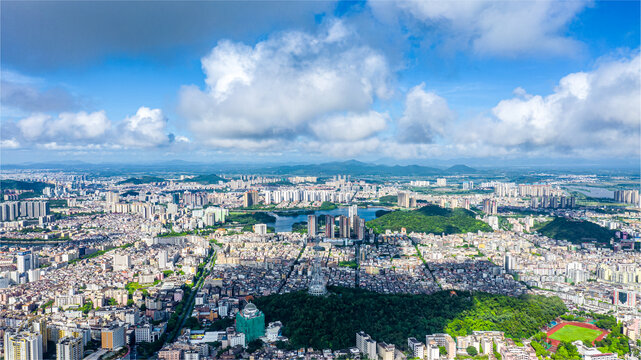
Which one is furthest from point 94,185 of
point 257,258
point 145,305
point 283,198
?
point 145,305

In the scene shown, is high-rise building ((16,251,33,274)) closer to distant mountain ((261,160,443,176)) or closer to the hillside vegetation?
the hillside vegetation

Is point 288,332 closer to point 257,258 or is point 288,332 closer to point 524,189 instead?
point 257,258

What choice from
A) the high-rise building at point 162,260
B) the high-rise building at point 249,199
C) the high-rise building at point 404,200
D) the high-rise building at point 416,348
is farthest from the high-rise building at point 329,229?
the high-rise building at point 249,199

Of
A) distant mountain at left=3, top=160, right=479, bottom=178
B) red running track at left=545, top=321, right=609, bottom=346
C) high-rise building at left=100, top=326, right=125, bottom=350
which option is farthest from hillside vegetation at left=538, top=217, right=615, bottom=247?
distant mountain at left=3, top=160, right=479, bottom=178

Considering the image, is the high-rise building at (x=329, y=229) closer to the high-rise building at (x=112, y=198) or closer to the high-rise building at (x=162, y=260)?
the high-rise building at (x=162, y=260)

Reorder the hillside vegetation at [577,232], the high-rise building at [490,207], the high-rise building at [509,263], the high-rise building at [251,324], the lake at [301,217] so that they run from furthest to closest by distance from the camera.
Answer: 1. the high-rise building at [490,207]
2. the lake at [301,217]
3. the hillside vegetation at [577,232]
4. the high-rise building at [509,263]
5. the high-rise building at [251,324]

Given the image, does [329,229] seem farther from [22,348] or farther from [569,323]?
[22,348]
